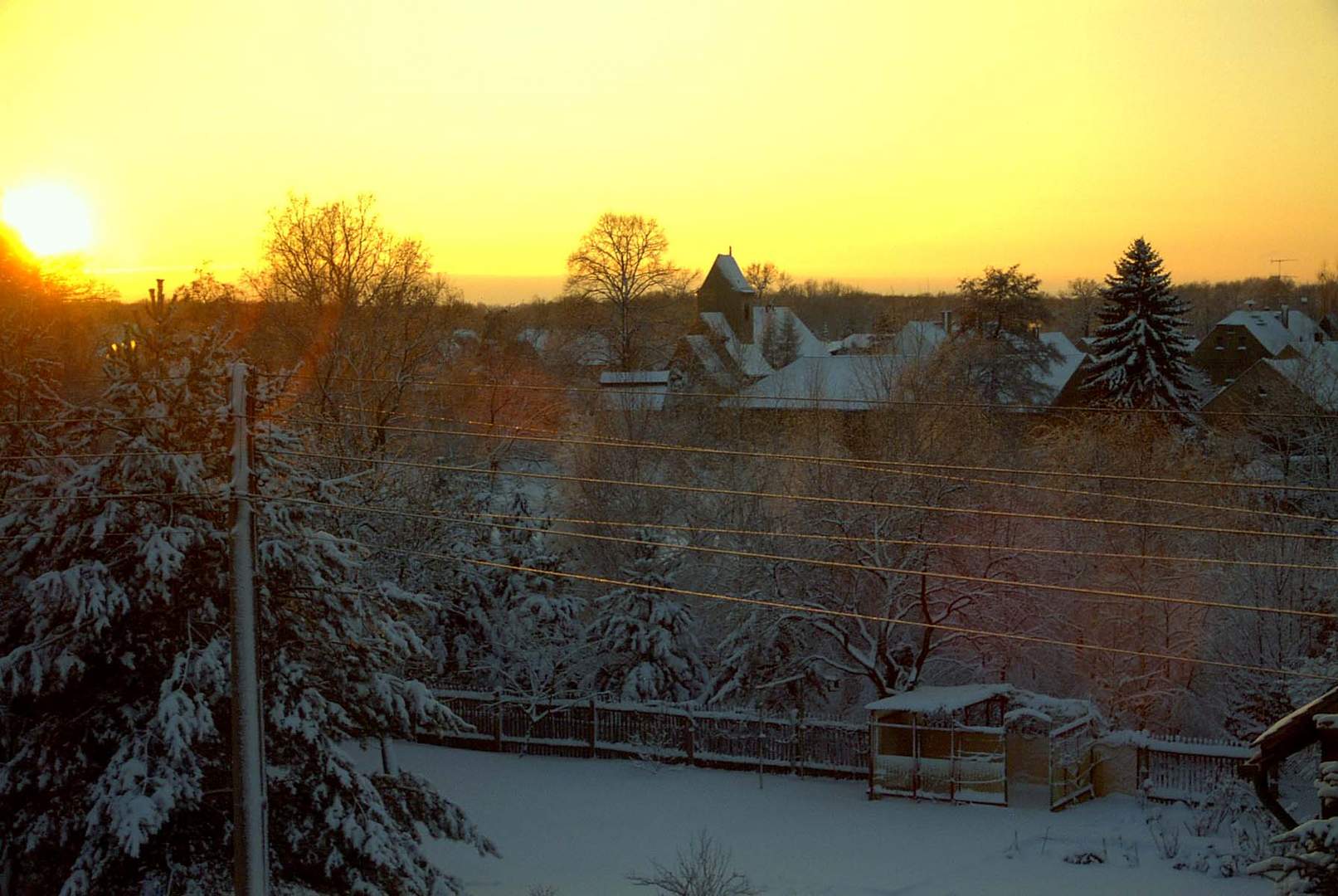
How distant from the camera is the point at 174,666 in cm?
1120

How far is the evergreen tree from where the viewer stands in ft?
124

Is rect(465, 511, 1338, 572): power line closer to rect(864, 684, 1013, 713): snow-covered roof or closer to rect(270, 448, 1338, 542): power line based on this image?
rect(270, 448, 1338, 542): power line

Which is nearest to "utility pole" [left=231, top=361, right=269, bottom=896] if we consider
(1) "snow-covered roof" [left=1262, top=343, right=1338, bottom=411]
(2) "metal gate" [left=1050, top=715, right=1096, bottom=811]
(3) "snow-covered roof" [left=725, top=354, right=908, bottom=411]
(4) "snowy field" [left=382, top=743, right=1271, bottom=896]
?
(4) "snowy field" [left=382, top=743, right=1271, bottom=896]

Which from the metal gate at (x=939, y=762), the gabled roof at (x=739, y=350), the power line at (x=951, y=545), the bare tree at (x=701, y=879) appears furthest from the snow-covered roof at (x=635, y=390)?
the bare tree at (x=701, y=879)

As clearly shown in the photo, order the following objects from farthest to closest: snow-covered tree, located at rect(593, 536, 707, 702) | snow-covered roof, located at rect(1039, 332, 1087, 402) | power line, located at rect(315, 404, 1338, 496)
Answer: snow-covered roof, located at rect(1039, 332, 1087, 402), snow-covered tree, located at rect(593, 536, 707, 702), power line, located at rect(315, 404, 1338, 496)

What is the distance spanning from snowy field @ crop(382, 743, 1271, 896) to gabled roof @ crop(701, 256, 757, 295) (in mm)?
55402

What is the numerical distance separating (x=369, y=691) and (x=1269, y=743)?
28.2 feet

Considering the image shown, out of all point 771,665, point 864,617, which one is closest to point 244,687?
point 864,617

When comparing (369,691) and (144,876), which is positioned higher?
(369,691)

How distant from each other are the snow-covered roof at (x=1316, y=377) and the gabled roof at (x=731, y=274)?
40.5 metres

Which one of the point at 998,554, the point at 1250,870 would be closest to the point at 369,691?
the point at 1250,870

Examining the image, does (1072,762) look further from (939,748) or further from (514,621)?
(514,621)

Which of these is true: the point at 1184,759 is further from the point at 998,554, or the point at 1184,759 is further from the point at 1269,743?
the point at 1269,743

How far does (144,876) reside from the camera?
1119 centimetres
